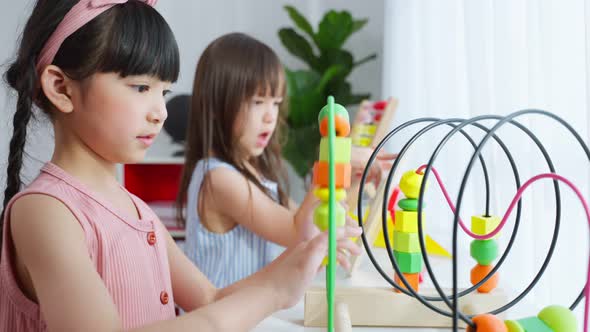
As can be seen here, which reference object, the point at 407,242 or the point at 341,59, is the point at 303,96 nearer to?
the point at 341,59

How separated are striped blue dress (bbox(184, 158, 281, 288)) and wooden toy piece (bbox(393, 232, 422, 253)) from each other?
69 centimetres

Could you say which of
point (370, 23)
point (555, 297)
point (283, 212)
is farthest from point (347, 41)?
point (555, 297)

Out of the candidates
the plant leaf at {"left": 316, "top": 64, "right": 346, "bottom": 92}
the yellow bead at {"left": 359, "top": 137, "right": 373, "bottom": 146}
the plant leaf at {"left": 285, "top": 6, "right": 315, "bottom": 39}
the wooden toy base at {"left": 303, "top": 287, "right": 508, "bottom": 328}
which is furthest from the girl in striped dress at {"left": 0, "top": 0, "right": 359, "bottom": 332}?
the plant leaf at {"left": 285, "top": 6, "right": 315, "bottom": 39}

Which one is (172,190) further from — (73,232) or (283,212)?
(73,232)

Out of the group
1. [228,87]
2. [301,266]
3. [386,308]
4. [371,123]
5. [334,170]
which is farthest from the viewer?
[371,123]

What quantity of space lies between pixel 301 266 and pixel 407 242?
16 centimetres

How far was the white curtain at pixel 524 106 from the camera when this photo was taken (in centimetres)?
88

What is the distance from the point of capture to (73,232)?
71cm

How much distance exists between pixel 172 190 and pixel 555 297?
246 centimetres

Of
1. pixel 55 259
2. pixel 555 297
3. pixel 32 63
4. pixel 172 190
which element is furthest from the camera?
pixel 172 190

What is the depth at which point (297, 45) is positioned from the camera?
10.3 ft

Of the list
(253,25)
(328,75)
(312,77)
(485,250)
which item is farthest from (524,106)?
(253,25)

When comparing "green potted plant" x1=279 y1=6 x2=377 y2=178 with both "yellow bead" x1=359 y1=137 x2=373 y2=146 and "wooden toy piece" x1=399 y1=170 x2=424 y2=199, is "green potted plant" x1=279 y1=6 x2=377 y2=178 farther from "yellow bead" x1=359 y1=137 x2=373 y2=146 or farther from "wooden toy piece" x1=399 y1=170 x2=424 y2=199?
"wooden toy piece" x1=399 y1=170 x2=424 y2=199

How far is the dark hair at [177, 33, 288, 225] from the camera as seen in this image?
1.42 meters
